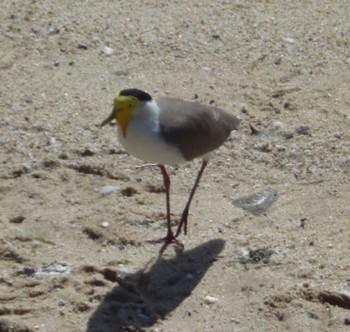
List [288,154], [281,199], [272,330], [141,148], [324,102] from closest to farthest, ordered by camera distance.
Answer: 1. [272,330]
2. [141,148]
3. [281,199]
4. [288,154]
5. [324,102]

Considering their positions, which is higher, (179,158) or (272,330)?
(179,158)

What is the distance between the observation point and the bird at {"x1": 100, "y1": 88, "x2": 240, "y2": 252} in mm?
6270

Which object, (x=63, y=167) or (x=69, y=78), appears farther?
(x=69, y=78)

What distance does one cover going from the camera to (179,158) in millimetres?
6371

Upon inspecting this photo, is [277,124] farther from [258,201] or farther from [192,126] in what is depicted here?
[192,126]

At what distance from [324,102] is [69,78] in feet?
6.28

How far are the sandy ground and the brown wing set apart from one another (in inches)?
19.7

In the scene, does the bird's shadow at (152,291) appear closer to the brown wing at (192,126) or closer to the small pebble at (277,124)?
the brown wing at (192,126)

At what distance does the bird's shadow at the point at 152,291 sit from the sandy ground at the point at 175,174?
0.01m

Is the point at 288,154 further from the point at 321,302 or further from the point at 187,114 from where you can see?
the point at 321,302

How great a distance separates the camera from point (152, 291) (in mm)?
6156

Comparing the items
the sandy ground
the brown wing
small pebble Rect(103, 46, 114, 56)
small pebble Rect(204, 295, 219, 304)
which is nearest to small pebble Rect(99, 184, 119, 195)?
the sandy ground

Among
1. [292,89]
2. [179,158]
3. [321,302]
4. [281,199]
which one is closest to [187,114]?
[179,158]

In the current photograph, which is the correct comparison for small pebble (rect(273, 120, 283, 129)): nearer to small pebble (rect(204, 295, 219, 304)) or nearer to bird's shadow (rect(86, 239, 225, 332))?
bird's shadow (rect(86, 239, 225, 332))
